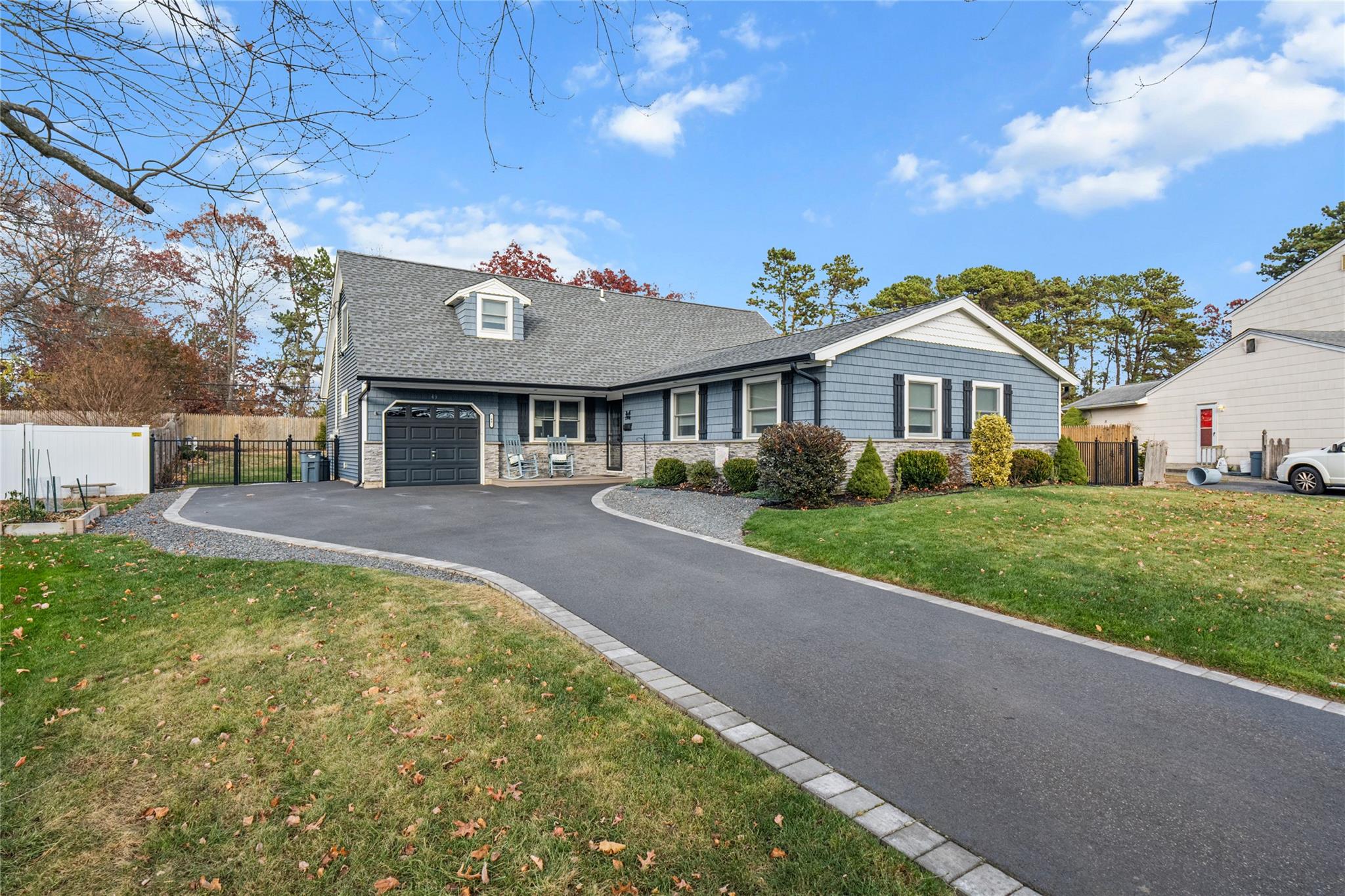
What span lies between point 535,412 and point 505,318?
3.52 m

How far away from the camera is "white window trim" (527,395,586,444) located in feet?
66.2

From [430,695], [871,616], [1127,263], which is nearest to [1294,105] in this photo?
[871,616]

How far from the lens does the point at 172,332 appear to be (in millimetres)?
28375

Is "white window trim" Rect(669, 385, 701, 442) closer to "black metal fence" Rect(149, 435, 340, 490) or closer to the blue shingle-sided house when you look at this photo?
the blue shingle-sided house

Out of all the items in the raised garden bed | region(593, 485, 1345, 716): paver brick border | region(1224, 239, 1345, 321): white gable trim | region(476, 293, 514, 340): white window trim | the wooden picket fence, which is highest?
region(1224, 239, 1345, 321): white gable trim

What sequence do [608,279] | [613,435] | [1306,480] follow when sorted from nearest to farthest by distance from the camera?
[1306,480] → [613,435] → [608,279]

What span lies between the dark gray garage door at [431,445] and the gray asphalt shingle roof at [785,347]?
571 centimetres

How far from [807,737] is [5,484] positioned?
17374mm

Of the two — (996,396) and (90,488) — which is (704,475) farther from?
(90,488)

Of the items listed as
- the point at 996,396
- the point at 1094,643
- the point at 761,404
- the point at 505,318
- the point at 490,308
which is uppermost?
the point at 490,308

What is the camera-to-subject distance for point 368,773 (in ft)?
10.4

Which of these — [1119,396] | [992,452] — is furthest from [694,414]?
[1119,396]

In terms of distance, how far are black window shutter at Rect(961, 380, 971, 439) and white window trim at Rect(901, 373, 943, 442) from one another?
32.6 inches

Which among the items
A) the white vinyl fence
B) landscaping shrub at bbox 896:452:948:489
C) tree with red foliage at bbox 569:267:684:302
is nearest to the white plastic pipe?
landscaping shrub at bbox 896:452:948:489
